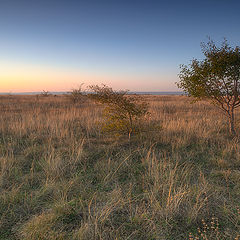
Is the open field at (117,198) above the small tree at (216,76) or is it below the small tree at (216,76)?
below

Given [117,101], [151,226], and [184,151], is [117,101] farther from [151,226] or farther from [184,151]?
[151,226]

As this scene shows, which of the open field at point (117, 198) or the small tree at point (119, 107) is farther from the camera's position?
the small tree at point (119, 107)

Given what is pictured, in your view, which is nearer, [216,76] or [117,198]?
[117,198]

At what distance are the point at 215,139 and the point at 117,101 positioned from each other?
409 cm

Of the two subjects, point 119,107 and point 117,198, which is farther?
point 119,107

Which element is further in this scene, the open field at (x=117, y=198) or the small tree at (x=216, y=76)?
the small tree at (x=216, y=76)

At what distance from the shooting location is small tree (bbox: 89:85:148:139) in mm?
5402

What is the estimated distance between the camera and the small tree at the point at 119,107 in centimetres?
540

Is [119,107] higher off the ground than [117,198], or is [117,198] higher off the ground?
[119,107]

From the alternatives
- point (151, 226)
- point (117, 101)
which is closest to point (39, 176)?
point (151, 226)

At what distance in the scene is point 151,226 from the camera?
225 centimetres

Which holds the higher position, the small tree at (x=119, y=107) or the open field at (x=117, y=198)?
the small tree at (x=119, y=107)

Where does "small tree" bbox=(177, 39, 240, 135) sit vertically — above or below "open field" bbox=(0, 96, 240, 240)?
above

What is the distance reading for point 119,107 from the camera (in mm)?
5754
